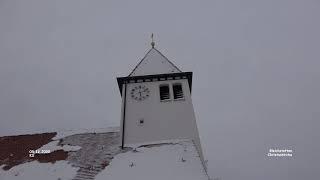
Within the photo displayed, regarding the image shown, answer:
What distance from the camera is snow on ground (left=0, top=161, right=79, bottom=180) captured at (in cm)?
2166

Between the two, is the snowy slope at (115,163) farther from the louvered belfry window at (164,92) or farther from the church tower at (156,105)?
the louvered belfry window at (164,92)

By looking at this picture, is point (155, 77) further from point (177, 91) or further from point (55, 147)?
point (55, 147)

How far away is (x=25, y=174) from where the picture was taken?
881 inches

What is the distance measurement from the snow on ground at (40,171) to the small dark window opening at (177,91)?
329 inches

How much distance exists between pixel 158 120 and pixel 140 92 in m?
2.85

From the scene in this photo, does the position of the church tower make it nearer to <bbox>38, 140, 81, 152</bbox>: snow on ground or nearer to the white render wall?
the white render wall

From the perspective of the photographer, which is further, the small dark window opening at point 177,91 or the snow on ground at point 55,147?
the small dark window opening at point 177,91

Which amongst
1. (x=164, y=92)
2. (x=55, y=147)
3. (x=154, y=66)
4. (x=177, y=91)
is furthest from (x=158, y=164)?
(x=154, y=66)

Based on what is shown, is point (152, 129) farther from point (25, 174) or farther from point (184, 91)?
point (25, 174)

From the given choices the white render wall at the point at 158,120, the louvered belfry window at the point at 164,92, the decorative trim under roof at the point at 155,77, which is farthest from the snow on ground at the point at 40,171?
the decorative trim under roof at the point at 155,77

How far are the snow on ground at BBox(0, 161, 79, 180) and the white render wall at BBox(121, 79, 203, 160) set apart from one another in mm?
4138

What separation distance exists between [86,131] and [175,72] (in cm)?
689

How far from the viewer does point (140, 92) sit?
1113 inches

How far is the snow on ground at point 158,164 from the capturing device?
2066cm
